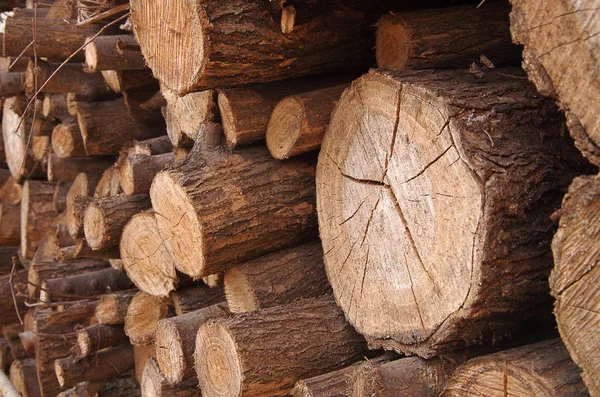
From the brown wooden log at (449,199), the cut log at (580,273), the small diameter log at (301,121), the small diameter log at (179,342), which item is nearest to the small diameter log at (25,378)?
the small diameter log at (179,342)

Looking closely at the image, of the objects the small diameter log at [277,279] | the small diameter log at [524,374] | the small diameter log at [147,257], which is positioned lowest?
the small diameter log at [524,374]

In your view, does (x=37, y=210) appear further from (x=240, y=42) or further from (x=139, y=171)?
(x=240, y=42)

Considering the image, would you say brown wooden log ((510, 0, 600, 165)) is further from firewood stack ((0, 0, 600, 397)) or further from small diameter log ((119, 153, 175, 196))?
small diameter log ((119, 153, 175, 196))

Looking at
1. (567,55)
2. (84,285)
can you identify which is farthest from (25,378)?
(567,55)

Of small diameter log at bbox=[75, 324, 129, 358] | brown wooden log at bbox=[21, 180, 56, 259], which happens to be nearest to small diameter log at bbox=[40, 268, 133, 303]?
small diameter log at bbox=[75, 324, 129, 358]

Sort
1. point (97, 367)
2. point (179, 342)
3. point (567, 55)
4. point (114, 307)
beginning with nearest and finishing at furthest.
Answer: point (567, 55)
point (179, 342)
point (114, 307)
point (97, 367)

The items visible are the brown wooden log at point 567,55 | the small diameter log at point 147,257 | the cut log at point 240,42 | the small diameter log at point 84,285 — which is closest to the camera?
the brown wooden log at point 567,55

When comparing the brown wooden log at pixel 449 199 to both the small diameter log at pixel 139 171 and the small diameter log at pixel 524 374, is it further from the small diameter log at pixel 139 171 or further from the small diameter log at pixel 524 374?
the small diameter log at pixel 139 171
